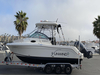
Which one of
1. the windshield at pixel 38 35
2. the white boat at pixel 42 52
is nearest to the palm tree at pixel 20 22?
the windshield at pixel 38 35

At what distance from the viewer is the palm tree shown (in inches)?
703

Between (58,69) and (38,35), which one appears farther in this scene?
(38,35)

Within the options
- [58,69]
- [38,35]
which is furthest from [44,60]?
[38,35]

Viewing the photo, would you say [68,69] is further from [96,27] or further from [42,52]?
[96,27]

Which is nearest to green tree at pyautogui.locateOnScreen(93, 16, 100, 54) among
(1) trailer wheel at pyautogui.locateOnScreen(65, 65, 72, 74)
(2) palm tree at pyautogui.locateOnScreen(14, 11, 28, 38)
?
(2) palm tree at pyautogui.locateOnScreen(14, 11, 28, 38)

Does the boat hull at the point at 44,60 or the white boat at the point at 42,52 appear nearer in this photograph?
the white boat at the point at 42,52

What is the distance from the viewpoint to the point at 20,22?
1814 cm

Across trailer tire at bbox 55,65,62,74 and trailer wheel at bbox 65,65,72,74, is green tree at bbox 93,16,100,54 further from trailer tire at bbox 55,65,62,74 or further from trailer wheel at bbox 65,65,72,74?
trailer tire at bbox 55,65,62,74

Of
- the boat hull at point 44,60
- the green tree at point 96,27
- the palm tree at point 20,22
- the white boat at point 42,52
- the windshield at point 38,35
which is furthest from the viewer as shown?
the green tree at point 96,27

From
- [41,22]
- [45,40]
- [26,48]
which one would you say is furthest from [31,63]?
[41,22]

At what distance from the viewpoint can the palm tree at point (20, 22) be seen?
17.9 metres

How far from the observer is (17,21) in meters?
17.4

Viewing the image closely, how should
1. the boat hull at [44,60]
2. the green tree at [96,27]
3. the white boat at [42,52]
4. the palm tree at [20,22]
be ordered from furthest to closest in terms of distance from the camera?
the green tree at [96,27] < the palm tree at [20,22] < the boat hull at [44,60] < the white boat at [42,52]

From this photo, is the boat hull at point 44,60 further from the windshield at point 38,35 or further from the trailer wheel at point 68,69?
the windshield at point 38,35
